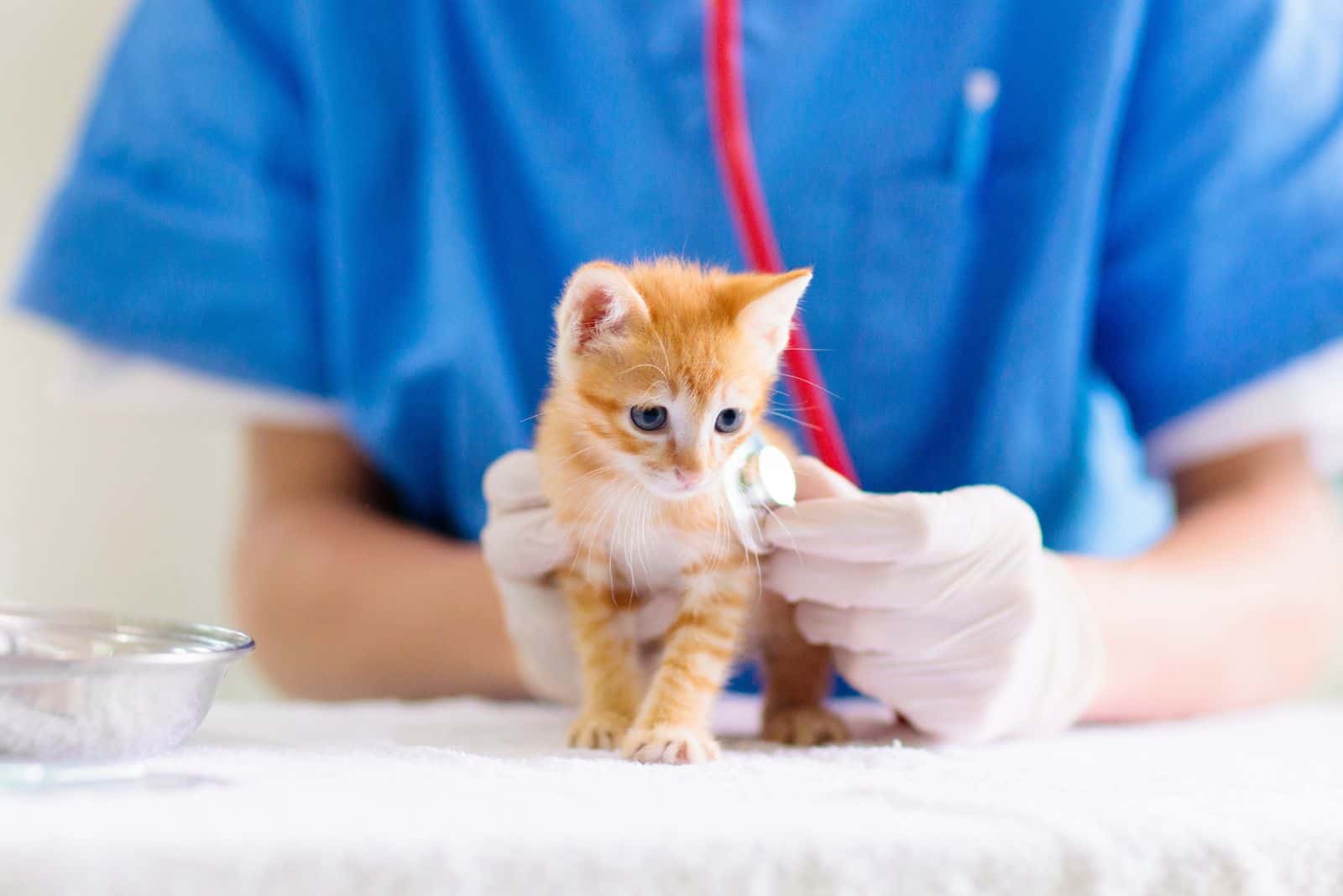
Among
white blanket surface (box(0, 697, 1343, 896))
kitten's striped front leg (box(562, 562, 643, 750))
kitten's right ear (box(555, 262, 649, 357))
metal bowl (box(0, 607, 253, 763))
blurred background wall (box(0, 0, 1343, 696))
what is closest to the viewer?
white blanket surface (box(0, 697, 1343, 896))

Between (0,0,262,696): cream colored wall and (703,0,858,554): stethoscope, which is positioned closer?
(703,0,858,554): stethoscope

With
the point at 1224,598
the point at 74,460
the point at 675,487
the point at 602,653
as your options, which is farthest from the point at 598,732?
the point at 74,460

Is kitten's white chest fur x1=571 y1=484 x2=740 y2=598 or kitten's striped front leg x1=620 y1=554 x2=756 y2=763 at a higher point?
kitten's white chest fur x1=571 y1=484 x2=740 y2=598

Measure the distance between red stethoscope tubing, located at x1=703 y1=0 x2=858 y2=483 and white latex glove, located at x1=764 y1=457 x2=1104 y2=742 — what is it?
205 millimetres

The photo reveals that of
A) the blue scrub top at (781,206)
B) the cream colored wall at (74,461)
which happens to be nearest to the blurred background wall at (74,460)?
the cream colored wall at (74,461)

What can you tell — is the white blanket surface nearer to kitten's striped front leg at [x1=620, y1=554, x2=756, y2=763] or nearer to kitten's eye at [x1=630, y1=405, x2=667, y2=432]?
kitten's striped front leg at [x1=620, y1=554, x2=756, y2=763]

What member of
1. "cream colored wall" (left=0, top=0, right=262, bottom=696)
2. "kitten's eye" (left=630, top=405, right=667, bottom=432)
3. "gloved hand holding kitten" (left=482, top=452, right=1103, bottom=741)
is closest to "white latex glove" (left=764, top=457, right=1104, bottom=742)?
"gloved hand holding kitten" (left=482, top=452, right=1103, bottom=741)

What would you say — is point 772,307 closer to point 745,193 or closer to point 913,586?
point 913,586

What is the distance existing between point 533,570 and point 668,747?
21cm

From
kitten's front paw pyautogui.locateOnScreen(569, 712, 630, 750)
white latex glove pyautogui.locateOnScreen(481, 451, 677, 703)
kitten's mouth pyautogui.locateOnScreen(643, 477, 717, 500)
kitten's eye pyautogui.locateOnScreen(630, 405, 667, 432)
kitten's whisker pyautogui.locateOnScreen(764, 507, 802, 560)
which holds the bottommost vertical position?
kitten's front paw pyautogui.locateOnScreen(569, 712, 630, 750)

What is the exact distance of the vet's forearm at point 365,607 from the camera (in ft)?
3.89

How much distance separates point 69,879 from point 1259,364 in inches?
43.8

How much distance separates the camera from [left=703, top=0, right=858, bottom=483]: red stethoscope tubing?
3.31 feet

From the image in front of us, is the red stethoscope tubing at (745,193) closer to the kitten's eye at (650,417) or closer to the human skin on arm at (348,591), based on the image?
the kitten's eye at (650,417)
